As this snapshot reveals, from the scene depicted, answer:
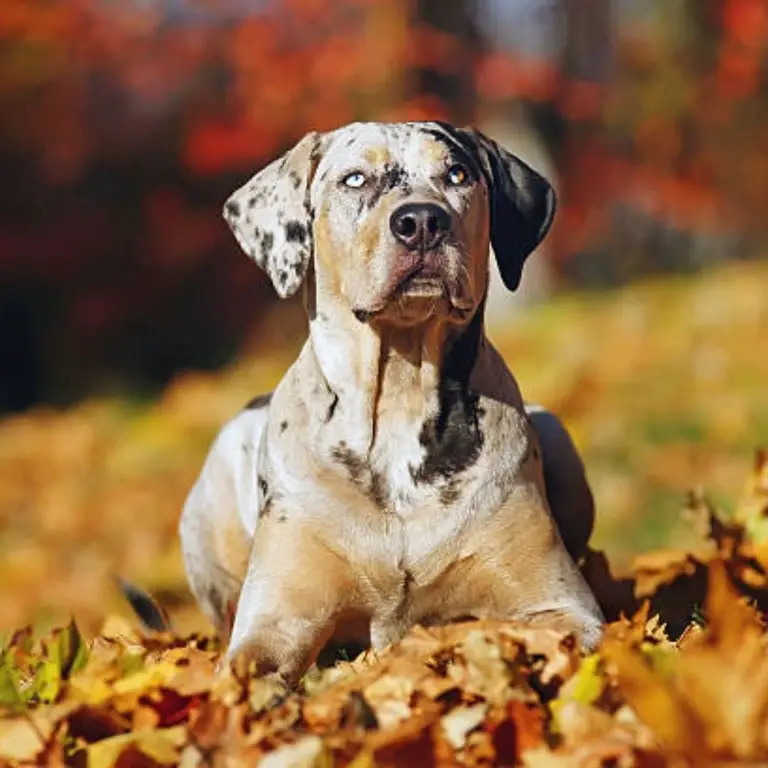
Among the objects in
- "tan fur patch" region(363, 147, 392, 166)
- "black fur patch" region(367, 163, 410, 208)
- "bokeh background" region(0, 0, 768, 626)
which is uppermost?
"tan fur patch" region(363, 147, 392, 166)

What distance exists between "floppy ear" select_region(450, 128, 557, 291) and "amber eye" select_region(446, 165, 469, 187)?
0.15m

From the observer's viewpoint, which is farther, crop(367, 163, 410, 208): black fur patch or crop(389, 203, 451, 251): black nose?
crop(367, 163, 410, 208): black fur patch

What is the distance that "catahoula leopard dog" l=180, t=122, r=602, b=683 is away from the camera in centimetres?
391

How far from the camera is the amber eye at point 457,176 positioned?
13.4ft

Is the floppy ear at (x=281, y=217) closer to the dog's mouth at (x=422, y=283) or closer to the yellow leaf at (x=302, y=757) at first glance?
the dog's mouth at (x=422, y=283)

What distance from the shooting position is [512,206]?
4301 millimetres

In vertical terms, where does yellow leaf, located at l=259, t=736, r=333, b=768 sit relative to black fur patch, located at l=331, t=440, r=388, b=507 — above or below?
below

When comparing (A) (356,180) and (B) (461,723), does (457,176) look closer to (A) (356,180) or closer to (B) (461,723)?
(A) (356,180)

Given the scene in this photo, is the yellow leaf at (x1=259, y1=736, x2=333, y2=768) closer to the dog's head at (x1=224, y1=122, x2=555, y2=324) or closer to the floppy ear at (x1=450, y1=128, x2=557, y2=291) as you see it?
the dog's head at (x1=224, y1=122, x2=555, y2=324)

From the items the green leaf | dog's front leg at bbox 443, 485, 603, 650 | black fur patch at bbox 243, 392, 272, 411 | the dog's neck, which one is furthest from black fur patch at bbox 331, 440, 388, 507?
the green leaf

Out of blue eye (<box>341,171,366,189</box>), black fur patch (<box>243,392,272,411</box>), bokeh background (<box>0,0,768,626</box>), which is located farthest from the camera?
bokeh background (<box>0,0,768,626</box>)

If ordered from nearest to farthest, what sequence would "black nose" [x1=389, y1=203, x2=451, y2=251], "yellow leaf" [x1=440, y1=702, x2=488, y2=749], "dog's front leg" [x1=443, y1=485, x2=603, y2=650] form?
"yellow leaf" [x1=440, y1=702, x2=488, y2=749]
"black nose" [x1=389, y1=203, x2=451, y2=251]
"dog's front leg" [x1=443, y1=485, x2=603, y2=650]

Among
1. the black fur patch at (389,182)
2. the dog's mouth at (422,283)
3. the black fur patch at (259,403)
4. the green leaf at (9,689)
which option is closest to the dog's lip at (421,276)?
the dog's mouth at (422,283)

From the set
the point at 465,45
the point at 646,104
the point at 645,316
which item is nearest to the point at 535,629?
the point at 645,316
